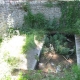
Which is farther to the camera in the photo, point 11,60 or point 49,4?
point 49,4

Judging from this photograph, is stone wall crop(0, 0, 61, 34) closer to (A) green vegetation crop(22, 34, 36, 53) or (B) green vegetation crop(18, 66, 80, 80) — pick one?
(A) green vegetation crop(22, 34, 36, 53)

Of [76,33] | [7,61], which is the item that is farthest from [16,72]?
[76,33]

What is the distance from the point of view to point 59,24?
354 inches

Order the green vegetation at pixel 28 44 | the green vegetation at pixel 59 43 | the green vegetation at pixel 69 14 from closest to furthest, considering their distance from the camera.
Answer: the green vegetation at pixel 28 44, the green vegetation at pixel 59 43, the green vegetation at pixel 69 14

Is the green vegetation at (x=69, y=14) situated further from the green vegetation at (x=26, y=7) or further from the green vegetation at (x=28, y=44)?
the green vegetation at (x=28, y=44)

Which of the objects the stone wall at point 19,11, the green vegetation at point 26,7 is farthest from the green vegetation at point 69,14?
the green vegetation at point 26,7

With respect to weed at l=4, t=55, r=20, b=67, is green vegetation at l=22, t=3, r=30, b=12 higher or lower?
higher

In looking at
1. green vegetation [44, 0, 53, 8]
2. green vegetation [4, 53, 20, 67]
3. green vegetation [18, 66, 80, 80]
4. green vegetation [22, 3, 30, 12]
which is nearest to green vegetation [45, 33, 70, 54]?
green vegetation [44, 0, 53, 8]

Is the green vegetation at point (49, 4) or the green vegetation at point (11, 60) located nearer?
the green vegetation at point (11, 60)

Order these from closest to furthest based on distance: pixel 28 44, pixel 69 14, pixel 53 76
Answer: pixel 53 76 → pixel 28 44 → pixel 69 14

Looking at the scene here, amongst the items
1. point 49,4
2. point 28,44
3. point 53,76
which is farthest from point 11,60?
point 49,4

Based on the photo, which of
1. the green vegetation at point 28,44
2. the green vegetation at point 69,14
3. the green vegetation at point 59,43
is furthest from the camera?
the green vegetation at point 69,14

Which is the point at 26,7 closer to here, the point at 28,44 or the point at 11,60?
the point at 28,44

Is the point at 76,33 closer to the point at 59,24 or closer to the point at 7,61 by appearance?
the point at 59,24
